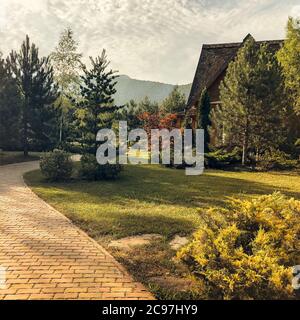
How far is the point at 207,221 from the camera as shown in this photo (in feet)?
16.6

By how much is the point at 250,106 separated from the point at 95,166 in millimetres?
9849

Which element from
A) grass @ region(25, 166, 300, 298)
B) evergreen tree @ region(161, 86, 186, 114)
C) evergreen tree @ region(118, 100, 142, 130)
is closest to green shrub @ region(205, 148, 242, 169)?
grass @ region(25, 166, 300, 298)

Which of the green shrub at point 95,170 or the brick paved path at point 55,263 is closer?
the brick paved path at point 55,263

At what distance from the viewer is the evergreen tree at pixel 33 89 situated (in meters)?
25.0

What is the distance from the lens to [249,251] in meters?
4.51

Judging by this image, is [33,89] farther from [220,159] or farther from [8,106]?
[220,159]

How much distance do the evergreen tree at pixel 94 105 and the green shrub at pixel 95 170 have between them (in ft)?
1.79

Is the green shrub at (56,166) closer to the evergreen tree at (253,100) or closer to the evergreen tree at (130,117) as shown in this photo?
the evergreen tree at (130,117)

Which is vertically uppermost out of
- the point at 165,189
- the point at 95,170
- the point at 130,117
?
the point at 130,117

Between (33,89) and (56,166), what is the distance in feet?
45.0

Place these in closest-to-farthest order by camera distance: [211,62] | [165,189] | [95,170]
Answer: [165,189], [95,170], [211,62]

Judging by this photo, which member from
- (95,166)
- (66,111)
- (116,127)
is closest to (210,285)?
(95,166)

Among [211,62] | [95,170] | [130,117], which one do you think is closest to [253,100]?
[130,117]

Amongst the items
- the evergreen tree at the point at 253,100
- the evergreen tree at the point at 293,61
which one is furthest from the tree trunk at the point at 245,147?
the evergreen tree at the point at 293,61
